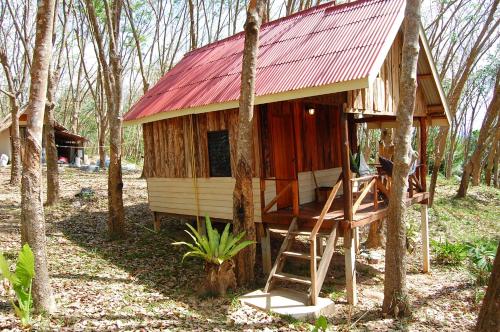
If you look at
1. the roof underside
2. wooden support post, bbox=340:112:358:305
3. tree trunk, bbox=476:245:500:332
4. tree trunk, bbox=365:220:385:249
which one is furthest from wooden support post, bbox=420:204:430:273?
the roof underside

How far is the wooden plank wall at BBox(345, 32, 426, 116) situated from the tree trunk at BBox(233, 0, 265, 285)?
189cm

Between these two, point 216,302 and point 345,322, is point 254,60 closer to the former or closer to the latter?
point 216,302

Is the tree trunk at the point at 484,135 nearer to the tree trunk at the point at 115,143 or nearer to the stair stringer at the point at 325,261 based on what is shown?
the stair stringer at the point at 325,261

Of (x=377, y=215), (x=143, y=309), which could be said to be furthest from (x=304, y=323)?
(x=377, y=215)

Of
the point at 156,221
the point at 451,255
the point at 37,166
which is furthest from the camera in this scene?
the point at 156,221

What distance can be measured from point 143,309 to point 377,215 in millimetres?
5168

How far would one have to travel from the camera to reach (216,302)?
7.29m

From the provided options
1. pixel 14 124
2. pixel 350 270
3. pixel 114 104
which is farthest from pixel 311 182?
pixel 14 124

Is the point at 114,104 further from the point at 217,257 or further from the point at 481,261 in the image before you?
the point at 481,261

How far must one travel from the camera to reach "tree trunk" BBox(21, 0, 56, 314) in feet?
18.4

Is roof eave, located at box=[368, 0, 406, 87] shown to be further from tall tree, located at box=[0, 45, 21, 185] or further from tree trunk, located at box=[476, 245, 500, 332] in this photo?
tall tree, located at box=[0, 45, 21, 185]

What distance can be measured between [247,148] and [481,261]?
252 inches

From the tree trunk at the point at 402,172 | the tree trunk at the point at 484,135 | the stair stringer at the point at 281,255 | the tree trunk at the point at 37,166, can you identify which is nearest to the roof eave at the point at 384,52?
the tree trunk at the point at 402,172

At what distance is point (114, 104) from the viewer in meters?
10.5
